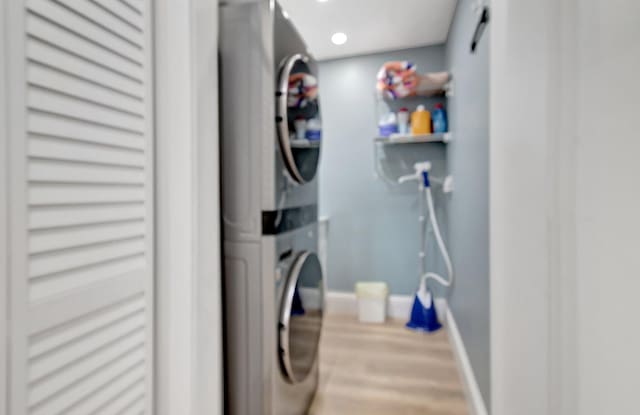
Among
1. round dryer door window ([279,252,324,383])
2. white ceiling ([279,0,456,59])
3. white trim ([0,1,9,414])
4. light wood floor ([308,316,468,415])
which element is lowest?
light wood floor ([308,316,468,415])

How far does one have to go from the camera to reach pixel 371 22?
92.0 inches

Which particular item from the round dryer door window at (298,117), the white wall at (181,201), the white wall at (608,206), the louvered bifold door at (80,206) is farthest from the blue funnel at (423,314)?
the louvered bifold door at (80,206)

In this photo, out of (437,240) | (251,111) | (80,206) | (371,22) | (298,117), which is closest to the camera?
(80,206)

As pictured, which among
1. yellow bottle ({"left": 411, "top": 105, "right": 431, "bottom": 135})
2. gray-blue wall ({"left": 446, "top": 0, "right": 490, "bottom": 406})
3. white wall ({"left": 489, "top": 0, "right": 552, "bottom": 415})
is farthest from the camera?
yellow bottle ({"left": 411, "top": 105, "right": 431, "bottom": 135})

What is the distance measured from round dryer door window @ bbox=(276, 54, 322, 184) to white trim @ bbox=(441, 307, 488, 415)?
4.08 ft

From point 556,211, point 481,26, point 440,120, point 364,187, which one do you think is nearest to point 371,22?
point 440,120

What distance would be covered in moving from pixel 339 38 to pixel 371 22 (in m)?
0.32

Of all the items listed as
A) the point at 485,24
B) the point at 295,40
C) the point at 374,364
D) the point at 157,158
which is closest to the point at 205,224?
the point at 157,158

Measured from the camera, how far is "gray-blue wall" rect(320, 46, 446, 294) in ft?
9.18

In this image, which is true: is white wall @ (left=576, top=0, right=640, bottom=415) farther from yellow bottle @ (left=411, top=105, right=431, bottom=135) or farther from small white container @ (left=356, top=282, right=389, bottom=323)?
small white container @ (left=356, top=282, right=389, bottom=323)

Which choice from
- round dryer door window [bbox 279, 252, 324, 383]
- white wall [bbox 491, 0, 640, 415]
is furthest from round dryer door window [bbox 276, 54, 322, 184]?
white wall [bbox 491, 0, 640, 415]

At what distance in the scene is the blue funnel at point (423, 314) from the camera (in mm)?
2547

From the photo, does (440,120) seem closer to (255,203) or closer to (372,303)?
(372,303)

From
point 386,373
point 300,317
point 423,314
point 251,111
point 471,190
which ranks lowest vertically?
point 386,373
